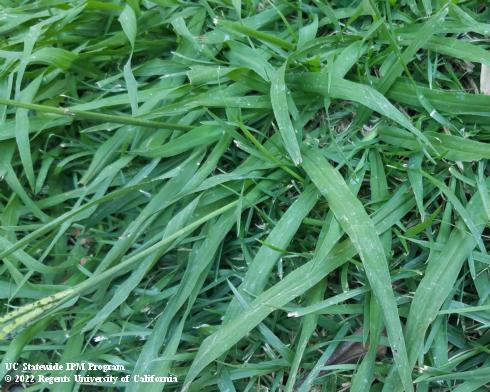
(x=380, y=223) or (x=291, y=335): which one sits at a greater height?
(x=380, y=223)

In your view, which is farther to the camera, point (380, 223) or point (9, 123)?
point (9, 123)

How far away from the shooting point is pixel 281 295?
121cm

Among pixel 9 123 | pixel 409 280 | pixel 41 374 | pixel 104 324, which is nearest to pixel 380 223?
pixel 409 280

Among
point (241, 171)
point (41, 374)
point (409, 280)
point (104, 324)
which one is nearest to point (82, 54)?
point (241, 171)

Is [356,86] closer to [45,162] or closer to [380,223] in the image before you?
[380,223]

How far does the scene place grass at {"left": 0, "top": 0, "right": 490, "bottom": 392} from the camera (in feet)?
3.97

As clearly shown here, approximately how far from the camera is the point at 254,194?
1347 millimetres

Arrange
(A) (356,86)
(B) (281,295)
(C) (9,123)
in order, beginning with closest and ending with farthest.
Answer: (B) (281,295) → (A) (356,86) → (C) (9,123)

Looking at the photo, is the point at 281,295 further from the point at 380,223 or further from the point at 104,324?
the point at 104,324

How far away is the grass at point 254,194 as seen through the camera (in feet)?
3.97

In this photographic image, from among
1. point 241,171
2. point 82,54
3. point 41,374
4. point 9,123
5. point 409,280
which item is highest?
point 82,54

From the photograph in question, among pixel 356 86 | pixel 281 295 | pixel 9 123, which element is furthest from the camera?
pixel 9 123

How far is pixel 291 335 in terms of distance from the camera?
1298 mm

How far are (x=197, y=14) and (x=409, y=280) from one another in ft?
2.99
